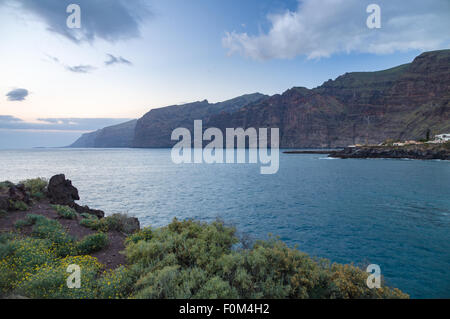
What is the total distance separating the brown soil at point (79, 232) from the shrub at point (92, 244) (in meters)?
0.27

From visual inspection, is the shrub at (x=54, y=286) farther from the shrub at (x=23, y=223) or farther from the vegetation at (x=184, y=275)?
the shrub at (x=23, y=223)

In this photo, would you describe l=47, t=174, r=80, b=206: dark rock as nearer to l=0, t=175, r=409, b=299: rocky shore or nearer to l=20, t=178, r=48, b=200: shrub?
l=20, t=178, r=48, b=200: shrub

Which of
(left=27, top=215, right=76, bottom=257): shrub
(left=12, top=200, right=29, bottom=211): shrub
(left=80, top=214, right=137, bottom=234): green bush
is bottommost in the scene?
(left=80, top=214, right=137, bottom=234): green bush

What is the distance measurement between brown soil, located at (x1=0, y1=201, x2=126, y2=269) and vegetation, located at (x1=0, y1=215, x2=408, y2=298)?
0.88 m

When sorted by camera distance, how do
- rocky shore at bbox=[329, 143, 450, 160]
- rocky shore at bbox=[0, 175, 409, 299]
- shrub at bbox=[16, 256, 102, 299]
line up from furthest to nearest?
rocky shore at bbox=[329, 143, 450, 160] → rocky shore at bbox=[0, 175, 409, 299] → shrub at bbox=[16, 256, 102, 299]

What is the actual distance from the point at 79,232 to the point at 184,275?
8.26 meters

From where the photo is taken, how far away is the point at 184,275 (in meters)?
5.45

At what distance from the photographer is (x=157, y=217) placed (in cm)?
2077

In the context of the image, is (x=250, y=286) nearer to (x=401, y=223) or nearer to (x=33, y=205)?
(x=33, y=205)

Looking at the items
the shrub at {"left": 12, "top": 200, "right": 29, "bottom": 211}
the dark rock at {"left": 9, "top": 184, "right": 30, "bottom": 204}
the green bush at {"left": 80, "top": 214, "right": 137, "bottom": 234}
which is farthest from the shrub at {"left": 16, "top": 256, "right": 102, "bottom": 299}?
the dark rock at {"left": 9, "top": 184, "right": 30, "bottom": 204}

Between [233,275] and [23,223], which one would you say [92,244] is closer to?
[23,223]

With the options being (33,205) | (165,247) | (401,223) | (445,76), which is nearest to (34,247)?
(165,247)

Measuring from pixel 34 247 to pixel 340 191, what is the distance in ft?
104

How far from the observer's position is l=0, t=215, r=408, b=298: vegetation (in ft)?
16.7
